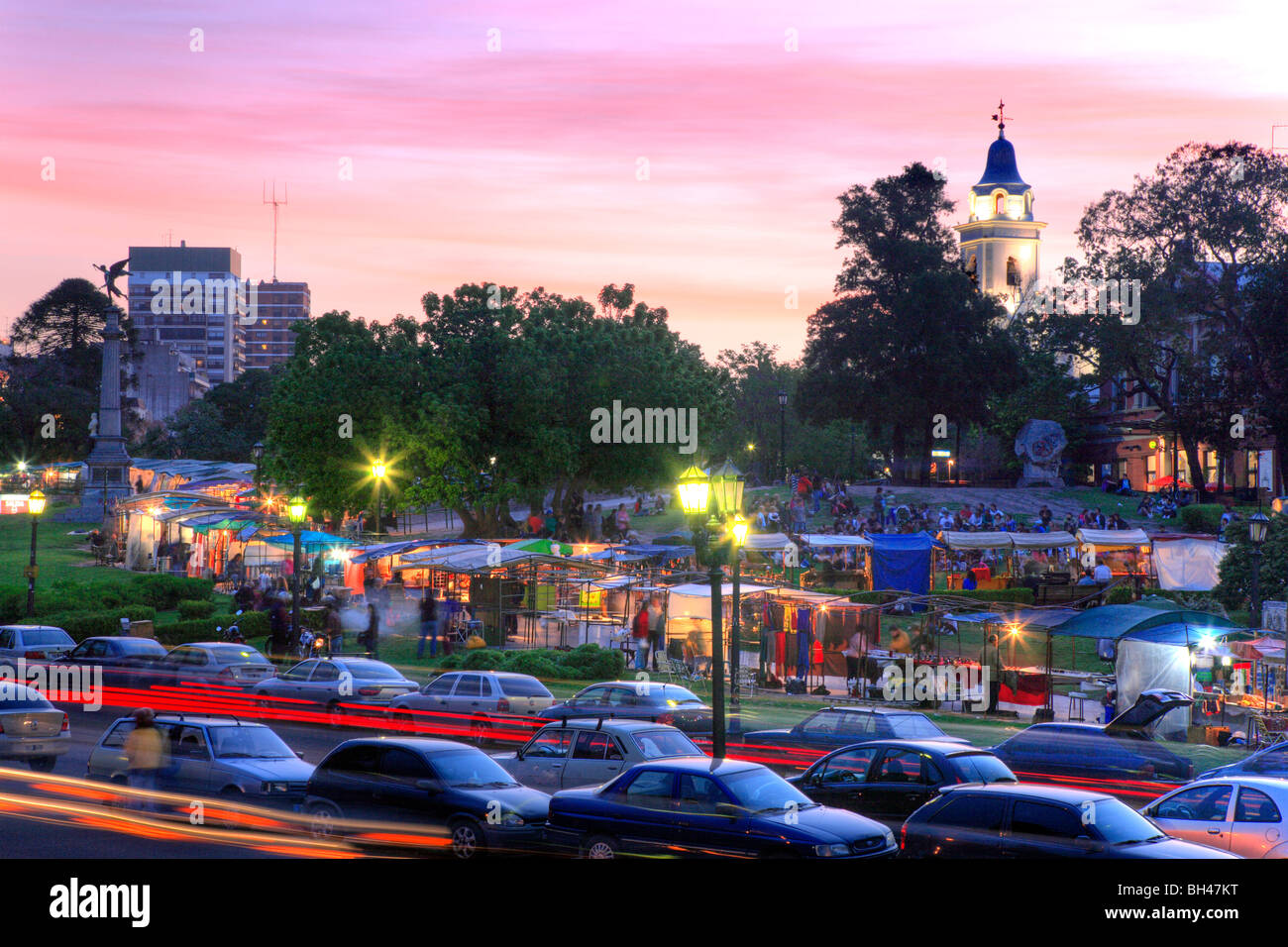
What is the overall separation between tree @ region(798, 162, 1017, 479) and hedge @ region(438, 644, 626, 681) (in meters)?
44.1

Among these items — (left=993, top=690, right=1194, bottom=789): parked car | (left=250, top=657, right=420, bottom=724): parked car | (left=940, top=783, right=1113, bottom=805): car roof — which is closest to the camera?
(left=940, top=783, right=1113, bottom=805): car roof

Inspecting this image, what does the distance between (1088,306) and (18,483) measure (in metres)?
70.8

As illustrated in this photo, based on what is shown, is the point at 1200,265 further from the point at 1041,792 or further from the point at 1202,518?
the point at 1041,792

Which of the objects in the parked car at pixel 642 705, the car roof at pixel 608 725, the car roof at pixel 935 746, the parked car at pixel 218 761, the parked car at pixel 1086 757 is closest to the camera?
the parked car at pixel 218 761

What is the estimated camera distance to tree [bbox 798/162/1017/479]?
70.9m

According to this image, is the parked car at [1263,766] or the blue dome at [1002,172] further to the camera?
the blue dome at [1002,172]

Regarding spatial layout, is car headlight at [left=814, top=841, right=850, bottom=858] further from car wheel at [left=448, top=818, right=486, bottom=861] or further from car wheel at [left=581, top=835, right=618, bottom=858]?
car wheel at [left=448, top=818, right=486, bottom=861]

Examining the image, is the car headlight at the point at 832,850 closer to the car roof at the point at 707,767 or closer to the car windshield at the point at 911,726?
the car roof at the point at 707,767

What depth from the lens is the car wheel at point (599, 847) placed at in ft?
40.9

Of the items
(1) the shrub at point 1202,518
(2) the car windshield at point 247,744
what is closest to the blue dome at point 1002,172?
(1) the shrub at point 1202,518

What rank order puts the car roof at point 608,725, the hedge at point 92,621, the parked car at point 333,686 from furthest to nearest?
the hedge at point 92,621 < the parked car at point 333,686 < the car roof at point 608,725

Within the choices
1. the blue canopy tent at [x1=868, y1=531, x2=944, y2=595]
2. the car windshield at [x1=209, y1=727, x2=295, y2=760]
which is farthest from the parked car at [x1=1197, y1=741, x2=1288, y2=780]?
the blue canopy tent at [x1=868, y1=531, x2=944, y2=595]

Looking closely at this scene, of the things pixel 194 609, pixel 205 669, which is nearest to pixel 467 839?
pixel 205 669
